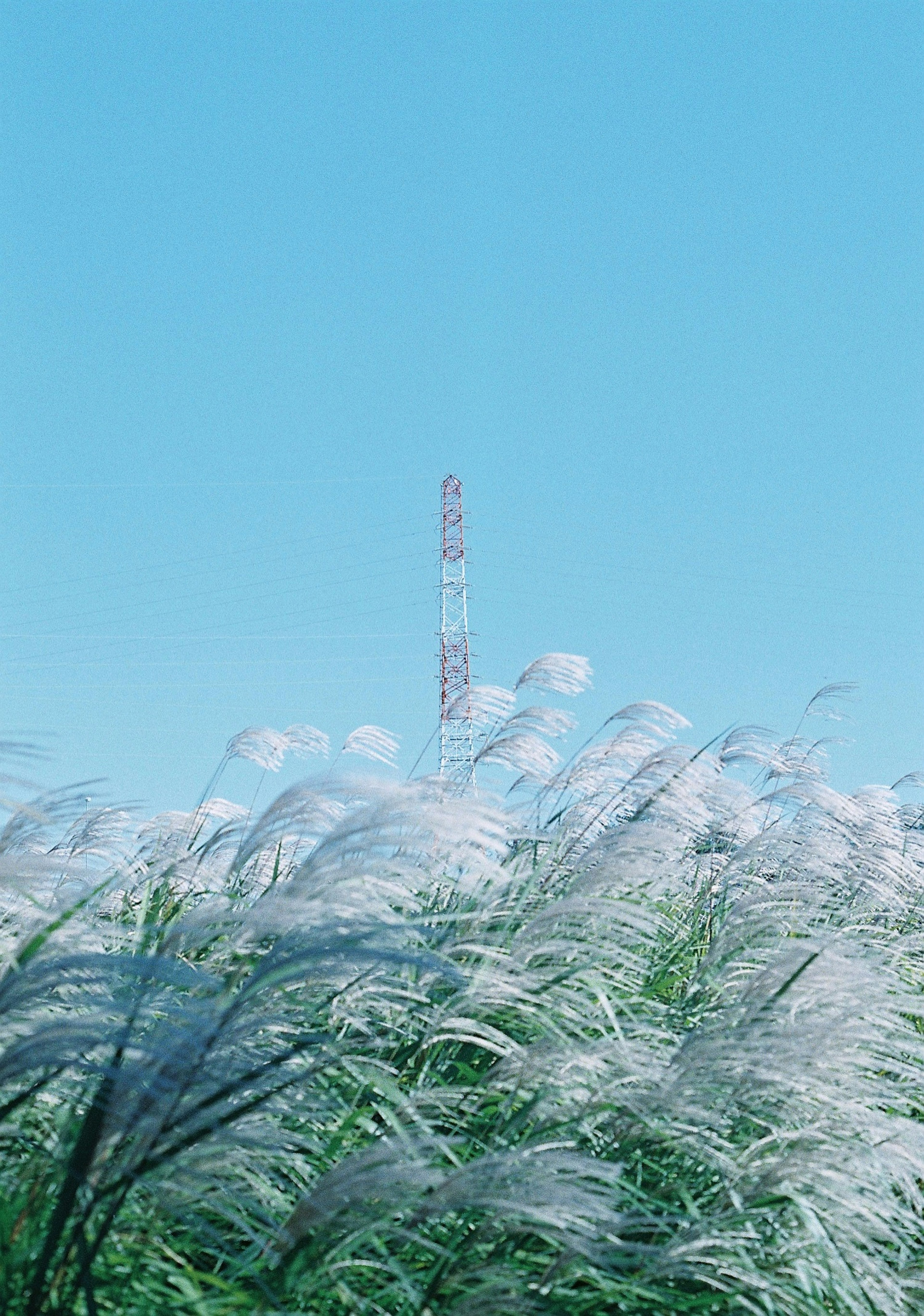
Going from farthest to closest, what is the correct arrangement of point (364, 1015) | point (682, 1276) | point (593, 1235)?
point (364, 1015) < point (682, 1276) < point (593, 1235)

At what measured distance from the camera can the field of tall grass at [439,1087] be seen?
75.0 inches

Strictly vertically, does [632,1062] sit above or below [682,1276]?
above

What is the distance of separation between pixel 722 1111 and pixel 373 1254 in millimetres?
843

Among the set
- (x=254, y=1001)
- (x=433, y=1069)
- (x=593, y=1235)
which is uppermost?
(x=254, y=1001)

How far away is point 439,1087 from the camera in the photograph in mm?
2660

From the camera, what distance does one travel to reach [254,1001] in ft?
7.10

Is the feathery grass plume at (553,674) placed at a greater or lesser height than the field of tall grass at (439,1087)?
greater

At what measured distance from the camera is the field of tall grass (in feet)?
6.25

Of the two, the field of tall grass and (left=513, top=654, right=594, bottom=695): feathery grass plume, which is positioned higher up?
(left=513, top=654, right=594, bottom=695): feathery grass plume

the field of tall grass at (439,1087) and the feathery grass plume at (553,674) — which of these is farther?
the feathery grass plume at (553,674)

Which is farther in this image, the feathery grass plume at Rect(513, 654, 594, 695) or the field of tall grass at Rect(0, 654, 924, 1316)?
the feathery grass plume at Rect(513, 654, 594, 695)

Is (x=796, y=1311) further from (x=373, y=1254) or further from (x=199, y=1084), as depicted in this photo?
(x=199, y=1084)

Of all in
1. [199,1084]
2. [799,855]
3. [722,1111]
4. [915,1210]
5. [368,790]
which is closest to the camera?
[199,1084]

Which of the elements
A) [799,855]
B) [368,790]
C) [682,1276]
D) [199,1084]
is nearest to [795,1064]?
[682,1276]
